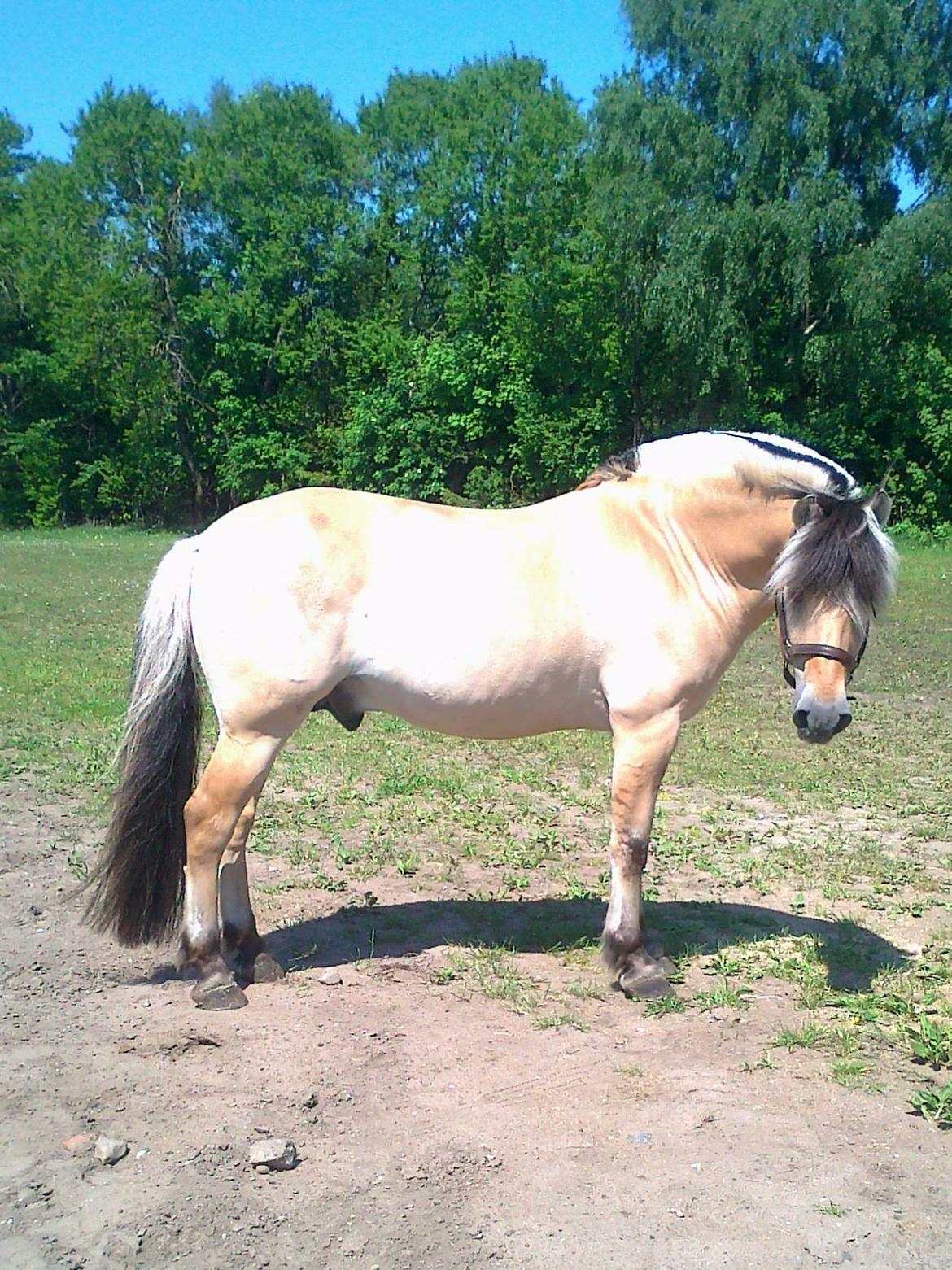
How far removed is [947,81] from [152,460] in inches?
1004

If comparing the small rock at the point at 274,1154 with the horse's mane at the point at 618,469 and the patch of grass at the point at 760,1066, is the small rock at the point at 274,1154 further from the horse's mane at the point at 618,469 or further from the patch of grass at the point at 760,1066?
the horse's mane at the point at 618,469

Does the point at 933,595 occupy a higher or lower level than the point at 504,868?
higher

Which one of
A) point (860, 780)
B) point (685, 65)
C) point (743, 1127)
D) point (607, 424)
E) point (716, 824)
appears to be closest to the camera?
point (743, 1127)

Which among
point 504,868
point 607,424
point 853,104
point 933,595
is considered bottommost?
point 504,868

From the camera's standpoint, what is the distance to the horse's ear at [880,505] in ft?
12.9

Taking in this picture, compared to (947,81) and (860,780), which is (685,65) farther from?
(860,780)

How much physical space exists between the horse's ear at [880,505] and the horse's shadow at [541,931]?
6.15 ft

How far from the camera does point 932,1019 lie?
13.0ft

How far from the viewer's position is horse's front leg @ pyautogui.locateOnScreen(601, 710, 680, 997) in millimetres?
4164

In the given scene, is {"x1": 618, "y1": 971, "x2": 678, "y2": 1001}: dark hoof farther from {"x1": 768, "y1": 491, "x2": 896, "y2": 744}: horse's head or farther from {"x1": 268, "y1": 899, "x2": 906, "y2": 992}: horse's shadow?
{"x1": 768, "y1": 491, "x2": 896, "y2": 744}: horse's head

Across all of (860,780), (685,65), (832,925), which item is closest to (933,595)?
(860,780)

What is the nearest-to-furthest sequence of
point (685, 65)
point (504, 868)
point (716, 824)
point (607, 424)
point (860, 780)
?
point (504, 868), point (716, 824), point (860, 780), point (685, 65), point (607, 424)

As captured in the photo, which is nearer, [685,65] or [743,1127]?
[743,1127]

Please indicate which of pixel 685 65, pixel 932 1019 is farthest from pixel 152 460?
pixel 932 1019
